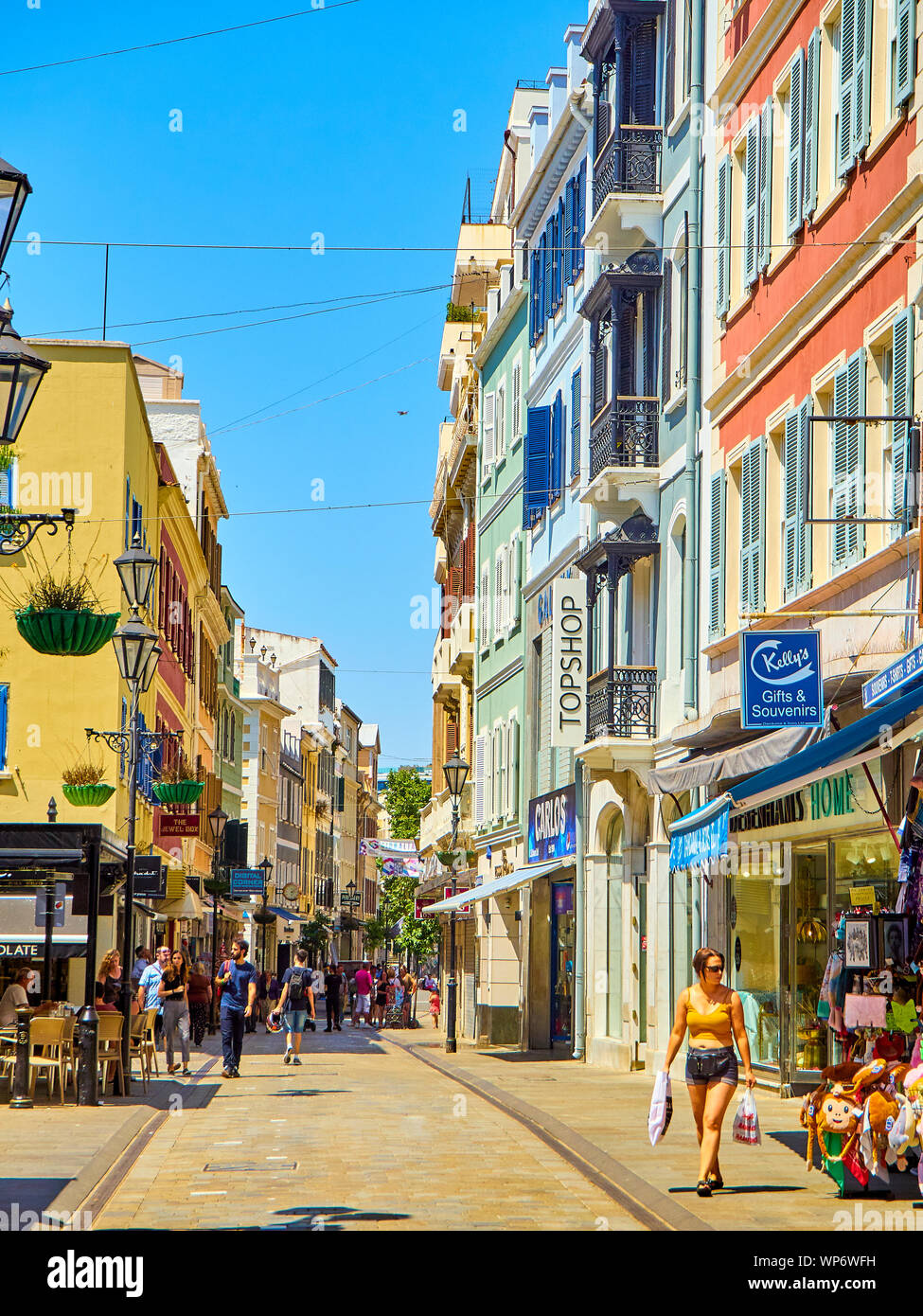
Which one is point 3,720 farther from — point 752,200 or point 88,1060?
point 752,200

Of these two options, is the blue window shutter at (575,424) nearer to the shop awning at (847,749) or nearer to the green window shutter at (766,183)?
the green window shutter at (766,183)

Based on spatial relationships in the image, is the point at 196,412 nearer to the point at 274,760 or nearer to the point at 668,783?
the point at 668,783

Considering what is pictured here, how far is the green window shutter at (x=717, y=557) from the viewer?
22.8 metres

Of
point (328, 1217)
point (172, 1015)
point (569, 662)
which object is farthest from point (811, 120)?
point (172, 1015)

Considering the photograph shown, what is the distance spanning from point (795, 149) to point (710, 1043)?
36.5 ft

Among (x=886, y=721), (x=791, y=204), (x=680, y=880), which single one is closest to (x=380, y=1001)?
(x=680, y=880)

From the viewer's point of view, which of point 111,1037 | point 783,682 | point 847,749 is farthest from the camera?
point 111,1037

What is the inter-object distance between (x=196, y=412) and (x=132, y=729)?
33248mm

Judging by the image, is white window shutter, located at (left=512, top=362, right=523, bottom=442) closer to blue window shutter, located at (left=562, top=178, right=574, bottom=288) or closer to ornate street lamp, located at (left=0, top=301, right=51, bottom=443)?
blue window shutter, located at (left=562, top=178, right=574, bottom=288)

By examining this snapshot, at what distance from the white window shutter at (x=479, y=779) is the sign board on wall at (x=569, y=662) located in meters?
14.9

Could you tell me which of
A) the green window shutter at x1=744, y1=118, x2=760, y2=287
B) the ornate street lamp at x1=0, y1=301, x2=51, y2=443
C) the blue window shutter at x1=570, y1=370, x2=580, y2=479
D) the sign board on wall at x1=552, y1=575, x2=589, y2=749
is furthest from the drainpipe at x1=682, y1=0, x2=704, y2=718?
the ornate street lamp at x1=0, y1=301, x2=51, y2=443

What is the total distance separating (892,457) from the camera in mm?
16094

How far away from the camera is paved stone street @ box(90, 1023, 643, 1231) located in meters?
11.5

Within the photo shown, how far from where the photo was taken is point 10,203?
396 inches
